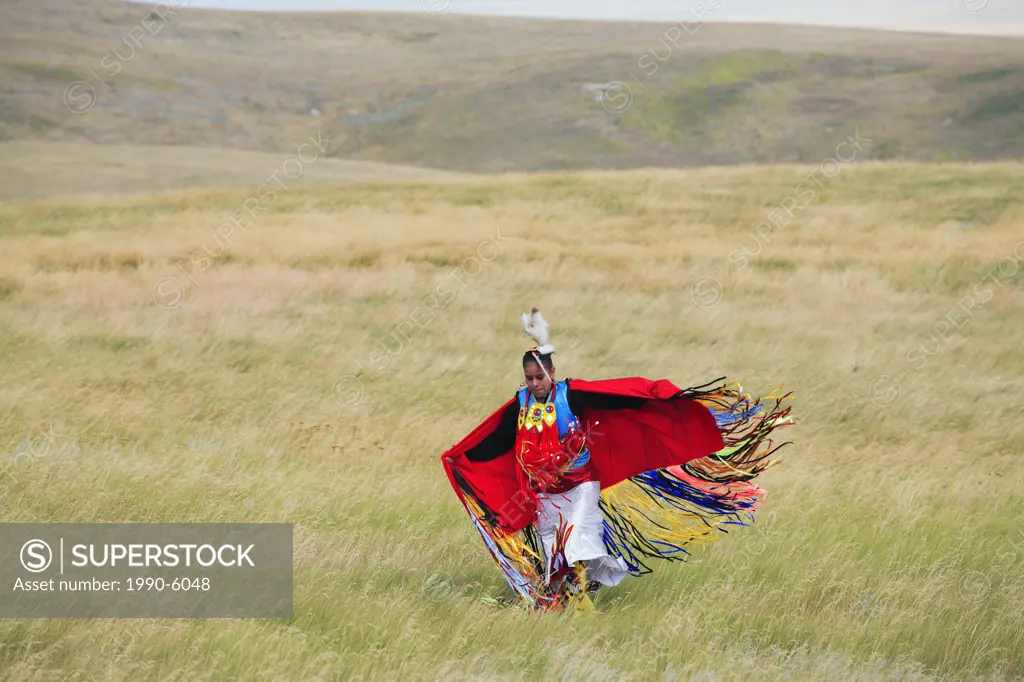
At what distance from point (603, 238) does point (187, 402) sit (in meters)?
13.9

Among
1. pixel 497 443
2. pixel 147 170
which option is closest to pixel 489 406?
pixel 497 443

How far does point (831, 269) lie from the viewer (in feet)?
67.4

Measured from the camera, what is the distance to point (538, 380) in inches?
248

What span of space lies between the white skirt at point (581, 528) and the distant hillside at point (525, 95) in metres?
67.9

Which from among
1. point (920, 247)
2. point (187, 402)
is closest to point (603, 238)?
point (920, 247)

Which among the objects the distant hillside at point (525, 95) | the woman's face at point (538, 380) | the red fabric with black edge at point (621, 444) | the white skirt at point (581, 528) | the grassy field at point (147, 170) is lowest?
the white skirt at point (581, 528)

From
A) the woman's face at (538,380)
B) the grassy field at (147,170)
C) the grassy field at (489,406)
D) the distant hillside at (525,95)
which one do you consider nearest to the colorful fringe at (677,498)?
the grassy field at (489,406)

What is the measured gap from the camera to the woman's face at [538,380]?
6277 mm

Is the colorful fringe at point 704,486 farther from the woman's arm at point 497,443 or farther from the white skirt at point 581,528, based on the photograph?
the woman's arm at point 497,443

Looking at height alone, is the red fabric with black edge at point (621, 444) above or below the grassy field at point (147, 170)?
below

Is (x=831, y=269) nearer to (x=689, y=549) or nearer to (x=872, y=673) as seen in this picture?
(x=689, y=549)

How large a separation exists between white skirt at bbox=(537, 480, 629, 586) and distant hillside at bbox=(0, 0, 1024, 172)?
6792cm

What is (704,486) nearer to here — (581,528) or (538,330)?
(581,528)

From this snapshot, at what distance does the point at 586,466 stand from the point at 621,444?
0.25 m
